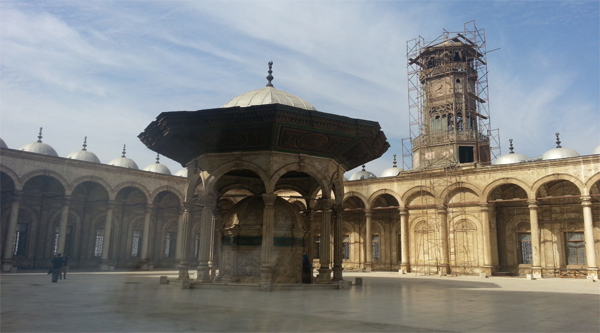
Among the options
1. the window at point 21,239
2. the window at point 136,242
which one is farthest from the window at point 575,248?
the window at point 21,239

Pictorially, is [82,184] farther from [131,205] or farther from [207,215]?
[207,215]

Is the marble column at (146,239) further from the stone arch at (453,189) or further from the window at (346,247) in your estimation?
the stone arch at (453,189)

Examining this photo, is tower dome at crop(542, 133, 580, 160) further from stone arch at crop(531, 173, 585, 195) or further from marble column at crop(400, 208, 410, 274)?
marble column at crop(400, 208, 410, 274)

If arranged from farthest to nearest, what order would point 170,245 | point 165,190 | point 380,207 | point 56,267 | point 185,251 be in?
point 170,245, point 165,190, point 380,207, point 56,267, point 185,251

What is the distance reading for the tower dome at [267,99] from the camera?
1370 centimetres

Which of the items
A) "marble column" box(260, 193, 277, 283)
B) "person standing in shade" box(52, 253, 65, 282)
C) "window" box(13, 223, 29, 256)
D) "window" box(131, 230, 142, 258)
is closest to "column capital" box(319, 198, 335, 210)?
"marble column" box(260, 193, 277, 283)

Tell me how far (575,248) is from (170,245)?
25974mm

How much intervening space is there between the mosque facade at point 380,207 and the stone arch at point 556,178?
7 cm

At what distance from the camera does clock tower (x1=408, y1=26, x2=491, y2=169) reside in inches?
1200

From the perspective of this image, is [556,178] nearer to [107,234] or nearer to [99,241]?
[107,234]

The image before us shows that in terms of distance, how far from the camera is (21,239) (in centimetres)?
2691

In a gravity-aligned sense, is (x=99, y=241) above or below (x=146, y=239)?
below

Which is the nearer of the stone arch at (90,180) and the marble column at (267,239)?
the marble column at (267,239)

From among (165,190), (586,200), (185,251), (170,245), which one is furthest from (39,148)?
(586,200)
